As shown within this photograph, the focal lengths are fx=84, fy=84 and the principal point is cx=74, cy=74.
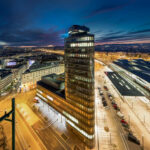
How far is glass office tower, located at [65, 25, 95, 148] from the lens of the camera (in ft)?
106

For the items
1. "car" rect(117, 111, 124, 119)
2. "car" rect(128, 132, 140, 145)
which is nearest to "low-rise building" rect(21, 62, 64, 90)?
"car" rect(117, 111, 124, 119)

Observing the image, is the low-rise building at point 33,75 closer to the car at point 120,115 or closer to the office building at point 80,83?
the office building at point 80,83

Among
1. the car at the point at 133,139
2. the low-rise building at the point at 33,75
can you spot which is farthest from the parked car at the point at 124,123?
the low-rise building at the point at 33,75

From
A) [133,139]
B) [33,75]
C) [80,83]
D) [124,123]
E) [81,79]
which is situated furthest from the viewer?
[33,75]

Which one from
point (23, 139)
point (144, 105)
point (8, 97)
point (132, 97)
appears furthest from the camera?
point (8, 97)

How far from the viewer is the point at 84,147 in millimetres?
36406

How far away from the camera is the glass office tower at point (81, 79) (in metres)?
32.2

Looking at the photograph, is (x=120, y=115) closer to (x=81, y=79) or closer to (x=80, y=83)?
(x=80, y=83)

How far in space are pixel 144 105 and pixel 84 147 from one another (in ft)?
166

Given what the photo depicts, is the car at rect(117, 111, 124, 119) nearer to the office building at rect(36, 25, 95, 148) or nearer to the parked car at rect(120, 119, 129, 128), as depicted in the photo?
the parked car at rect(120, 119, 129, 128)

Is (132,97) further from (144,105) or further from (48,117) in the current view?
(48,117)

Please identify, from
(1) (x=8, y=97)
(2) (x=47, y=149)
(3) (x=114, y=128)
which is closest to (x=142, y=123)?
(3) (x=114, y=128)

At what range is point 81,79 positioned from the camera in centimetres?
3500

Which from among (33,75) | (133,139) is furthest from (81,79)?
(33,75)
